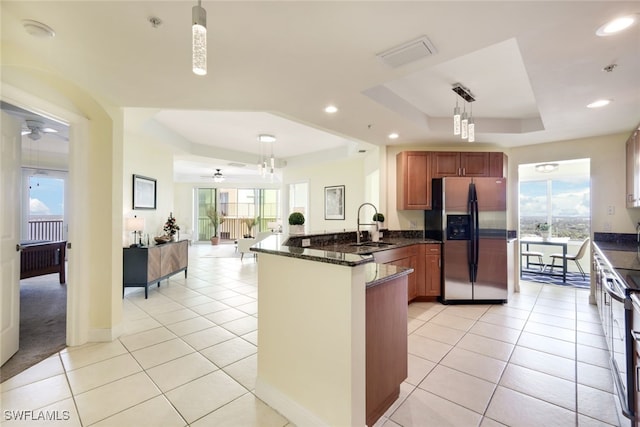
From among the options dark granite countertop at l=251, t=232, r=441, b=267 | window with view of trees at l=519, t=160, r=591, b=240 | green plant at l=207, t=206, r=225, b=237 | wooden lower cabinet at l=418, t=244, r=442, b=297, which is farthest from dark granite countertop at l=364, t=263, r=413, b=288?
green plant at l=207, t=206, r=225, b=237

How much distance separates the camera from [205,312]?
141 inches

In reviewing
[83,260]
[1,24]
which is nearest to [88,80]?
[1,24]

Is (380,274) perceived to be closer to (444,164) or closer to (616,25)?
(616,25)

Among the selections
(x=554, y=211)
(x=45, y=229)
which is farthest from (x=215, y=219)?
(x=554, y=211)

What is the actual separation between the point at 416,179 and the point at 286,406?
3464mm

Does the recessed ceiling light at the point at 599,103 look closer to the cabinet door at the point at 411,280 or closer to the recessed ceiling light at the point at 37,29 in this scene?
the cabinet door at the point at 411,280

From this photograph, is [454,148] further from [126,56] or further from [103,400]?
[103,400]

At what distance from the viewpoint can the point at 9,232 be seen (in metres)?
2.38

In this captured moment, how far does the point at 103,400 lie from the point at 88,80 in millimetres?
2382

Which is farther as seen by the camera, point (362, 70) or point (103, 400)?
point (362, 70)

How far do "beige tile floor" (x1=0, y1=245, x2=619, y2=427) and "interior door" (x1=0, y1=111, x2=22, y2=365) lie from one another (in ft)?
1.35

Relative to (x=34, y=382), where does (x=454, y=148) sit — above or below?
above

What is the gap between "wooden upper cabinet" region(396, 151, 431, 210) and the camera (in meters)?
4.25

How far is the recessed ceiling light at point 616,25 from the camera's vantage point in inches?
60.6
